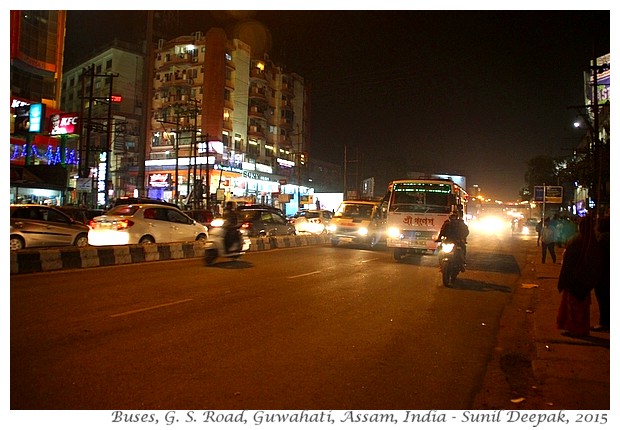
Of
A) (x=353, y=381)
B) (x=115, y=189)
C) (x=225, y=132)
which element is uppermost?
(x=225, y=132)

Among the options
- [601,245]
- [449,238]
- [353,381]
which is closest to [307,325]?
[353,381]

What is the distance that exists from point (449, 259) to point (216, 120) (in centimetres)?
5084

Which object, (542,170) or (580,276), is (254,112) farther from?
(580,276)

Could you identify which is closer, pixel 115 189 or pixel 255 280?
pixel 255 280

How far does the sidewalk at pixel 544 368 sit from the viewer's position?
191 inches

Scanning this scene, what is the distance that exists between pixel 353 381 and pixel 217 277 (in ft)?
25.0

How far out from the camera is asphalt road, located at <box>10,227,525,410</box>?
4.69 m

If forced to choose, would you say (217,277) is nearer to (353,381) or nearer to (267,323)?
(267,323)

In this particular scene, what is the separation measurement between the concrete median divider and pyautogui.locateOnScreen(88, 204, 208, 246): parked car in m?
0.89

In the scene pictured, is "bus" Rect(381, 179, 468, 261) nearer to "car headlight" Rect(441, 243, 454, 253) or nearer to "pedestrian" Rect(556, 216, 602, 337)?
"car headlight" Rect(441, 243, 454, 253)

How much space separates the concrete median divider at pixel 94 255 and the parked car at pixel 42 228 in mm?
2117

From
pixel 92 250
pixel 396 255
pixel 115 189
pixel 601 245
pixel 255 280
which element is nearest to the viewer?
pixel 601 245

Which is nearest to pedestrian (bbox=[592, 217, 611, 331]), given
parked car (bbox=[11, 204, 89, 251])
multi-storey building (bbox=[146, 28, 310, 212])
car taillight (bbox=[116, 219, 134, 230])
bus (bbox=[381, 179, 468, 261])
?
bus (bbox=[381, 179, 468, 261])

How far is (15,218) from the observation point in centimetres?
1525
